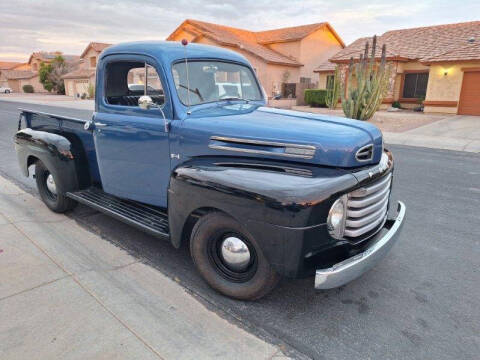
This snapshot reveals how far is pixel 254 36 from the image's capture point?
36031mm

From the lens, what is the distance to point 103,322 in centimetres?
250

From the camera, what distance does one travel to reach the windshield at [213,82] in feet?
10.7

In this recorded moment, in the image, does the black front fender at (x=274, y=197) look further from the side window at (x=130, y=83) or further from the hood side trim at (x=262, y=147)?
the side window at (x=130, y=83)

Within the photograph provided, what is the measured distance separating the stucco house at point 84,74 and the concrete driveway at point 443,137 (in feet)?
120

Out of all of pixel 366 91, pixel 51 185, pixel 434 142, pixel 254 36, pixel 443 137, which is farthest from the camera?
pixel 254 36

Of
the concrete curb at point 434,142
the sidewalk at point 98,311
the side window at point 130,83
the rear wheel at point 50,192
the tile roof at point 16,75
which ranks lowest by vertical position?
the concrete curb at point 434,142

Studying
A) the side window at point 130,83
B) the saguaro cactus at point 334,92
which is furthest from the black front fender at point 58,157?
the saguaro cactus at point 334,92

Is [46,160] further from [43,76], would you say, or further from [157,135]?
[43,76]

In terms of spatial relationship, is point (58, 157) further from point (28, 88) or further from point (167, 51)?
point (28, 88)

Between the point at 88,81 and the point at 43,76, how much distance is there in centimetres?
1295

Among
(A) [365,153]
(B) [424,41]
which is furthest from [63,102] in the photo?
(A) [365,153]

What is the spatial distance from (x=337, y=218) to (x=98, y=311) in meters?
1.86

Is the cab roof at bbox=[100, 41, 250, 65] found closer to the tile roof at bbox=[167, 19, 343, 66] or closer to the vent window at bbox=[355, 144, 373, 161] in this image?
the vent window at bbox=[355, 144, 373, 161]

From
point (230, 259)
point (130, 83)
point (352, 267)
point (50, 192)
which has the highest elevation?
point (130, 83)
